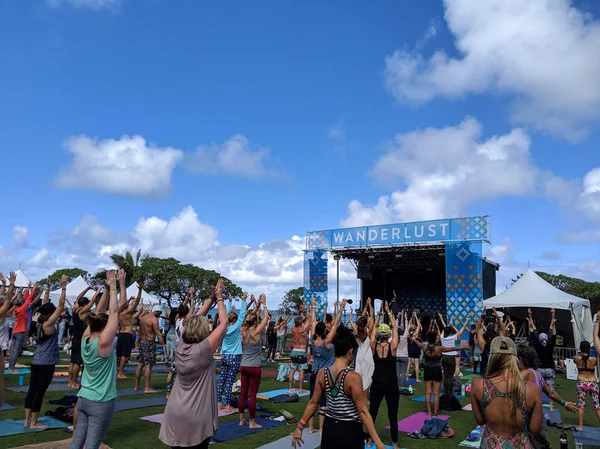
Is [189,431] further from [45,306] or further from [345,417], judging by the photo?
[45,306]

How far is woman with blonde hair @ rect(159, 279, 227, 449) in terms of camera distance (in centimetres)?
360

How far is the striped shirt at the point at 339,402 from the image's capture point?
3453 millimetres

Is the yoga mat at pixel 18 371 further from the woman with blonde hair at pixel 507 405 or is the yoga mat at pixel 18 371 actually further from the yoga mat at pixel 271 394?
the woman with blonde hair at pixel 507 405

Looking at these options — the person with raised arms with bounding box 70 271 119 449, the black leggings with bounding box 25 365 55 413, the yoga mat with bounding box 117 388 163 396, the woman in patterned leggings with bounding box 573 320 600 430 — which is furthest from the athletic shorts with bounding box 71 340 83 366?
the woman in patterned leggings with bounding box 573 320 600 430

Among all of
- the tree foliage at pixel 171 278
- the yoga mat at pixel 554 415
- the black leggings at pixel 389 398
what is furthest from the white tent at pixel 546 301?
the tree foliage at pixel 171 278

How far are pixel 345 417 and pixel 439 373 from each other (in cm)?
493

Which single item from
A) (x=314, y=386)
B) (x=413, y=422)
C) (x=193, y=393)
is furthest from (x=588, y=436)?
(x=193, y=393)

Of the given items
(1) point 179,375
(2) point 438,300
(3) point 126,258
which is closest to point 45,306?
(1) point 179,375

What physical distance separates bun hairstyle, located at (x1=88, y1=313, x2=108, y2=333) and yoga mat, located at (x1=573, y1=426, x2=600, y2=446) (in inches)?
258

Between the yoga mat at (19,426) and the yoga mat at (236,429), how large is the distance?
2.22 metres

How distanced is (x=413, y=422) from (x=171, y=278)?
35.3 meters

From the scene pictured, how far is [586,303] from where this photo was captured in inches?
666

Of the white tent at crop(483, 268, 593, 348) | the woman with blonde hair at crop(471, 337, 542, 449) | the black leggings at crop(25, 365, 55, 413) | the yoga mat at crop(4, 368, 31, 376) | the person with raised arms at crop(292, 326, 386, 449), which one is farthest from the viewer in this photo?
the white tent at crop(483, 268, 593, 348)

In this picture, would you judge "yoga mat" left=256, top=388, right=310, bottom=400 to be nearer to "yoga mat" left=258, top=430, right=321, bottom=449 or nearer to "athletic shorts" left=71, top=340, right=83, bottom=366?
"yoga mat" left=258, top=430, right=321, bottom=449
